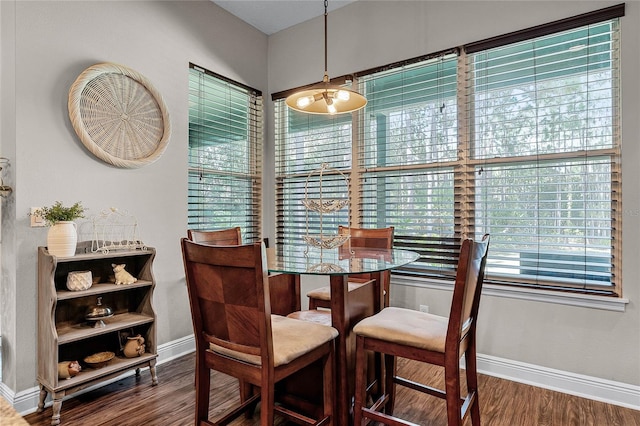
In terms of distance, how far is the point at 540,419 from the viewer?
2068 mm

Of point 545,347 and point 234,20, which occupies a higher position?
point 234,20

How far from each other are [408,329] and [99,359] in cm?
195

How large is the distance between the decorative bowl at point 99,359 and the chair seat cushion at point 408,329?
167 cm

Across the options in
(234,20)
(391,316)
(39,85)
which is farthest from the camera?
(234,20)

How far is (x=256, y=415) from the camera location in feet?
6.95

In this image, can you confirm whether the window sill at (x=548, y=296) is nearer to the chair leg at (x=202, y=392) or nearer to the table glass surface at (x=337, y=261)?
the table glass surface at (x=337, y=261)

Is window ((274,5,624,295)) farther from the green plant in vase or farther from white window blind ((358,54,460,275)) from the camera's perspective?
the green plant in vase

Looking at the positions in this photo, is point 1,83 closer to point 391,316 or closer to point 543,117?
point 391,316

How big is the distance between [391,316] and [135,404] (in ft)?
5.47

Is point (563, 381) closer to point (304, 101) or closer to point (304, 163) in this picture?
point (304, 101)

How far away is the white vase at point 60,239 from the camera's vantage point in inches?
84.2

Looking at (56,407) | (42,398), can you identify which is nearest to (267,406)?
(56,407)

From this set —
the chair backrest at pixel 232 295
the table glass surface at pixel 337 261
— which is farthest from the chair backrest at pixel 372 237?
the chair backrest at pixel 232 295

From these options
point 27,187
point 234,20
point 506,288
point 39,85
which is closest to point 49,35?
point 39,85
